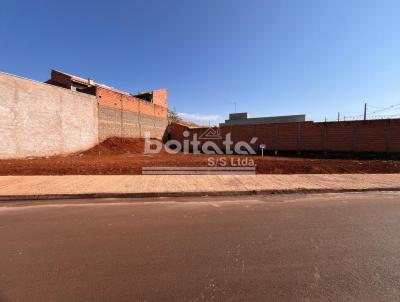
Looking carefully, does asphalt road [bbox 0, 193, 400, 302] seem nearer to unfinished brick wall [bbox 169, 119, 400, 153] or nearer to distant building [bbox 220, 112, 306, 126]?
unfinished brick wall [bbox 169, 119, 400, 153]

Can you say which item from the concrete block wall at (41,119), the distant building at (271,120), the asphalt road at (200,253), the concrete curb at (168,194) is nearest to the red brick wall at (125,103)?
the concrete block wall at (41,119)

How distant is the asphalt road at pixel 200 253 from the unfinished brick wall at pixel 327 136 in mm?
16763

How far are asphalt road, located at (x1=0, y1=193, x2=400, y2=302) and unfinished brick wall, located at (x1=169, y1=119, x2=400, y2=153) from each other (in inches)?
660

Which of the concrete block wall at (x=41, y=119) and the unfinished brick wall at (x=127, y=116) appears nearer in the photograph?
the concrete block wall at (x=41, y=119)

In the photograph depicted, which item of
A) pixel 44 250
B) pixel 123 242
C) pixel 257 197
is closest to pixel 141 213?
pixel 123 242

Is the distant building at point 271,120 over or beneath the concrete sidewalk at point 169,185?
over

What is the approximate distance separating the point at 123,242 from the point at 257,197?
4453 mm

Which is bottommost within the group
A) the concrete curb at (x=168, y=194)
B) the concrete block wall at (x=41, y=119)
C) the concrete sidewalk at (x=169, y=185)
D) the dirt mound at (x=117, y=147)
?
the concrete curb at (x=168, y=194)

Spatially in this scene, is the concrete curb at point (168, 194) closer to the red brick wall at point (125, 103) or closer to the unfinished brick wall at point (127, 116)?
the unfinished brick wall at point (127, 116)

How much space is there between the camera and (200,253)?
354 cm

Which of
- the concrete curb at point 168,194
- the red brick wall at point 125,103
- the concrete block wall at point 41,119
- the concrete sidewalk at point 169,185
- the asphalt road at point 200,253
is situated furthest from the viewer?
the red brick wall at point 125,103

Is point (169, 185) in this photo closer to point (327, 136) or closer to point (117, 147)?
point (117, 147)

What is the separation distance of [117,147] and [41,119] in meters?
7.48

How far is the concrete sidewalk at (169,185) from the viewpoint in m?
7.32
